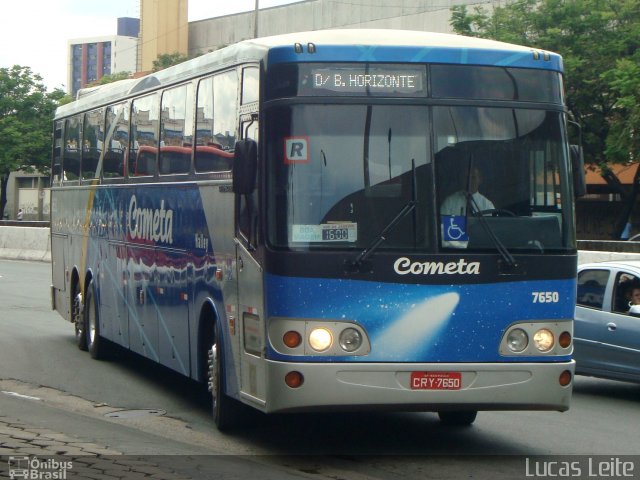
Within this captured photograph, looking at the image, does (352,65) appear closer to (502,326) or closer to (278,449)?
(502,326)

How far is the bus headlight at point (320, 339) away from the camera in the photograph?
27.5 feet

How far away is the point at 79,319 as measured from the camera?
1625cm

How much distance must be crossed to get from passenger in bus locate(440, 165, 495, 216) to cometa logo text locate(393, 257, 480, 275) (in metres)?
0.36

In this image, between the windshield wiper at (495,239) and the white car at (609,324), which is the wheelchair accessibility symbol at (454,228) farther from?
the white car at (609,324)

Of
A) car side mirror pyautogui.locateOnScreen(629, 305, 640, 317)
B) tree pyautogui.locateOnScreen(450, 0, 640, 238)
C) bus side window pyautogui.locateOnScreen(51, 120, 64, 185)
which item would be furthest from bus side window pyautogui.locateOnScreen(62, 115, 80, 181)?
tree pyautogui.locateOnScreen(450, 0, 640, 238)

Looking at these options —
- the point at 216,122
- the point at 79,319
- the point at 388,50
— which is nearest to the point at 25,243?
the point at 79,319

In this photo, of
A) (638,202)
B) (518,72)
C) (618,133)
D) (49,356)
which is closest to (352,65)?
(518,72)

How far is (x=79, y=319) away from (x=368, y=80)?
8656 millimetres

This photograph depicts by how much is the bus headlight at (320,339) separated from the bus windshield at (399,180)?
58 cm

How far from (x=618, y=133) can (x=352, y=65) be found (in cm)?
3361

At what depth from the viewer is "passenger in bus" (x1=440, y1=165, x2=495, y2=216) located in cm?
858

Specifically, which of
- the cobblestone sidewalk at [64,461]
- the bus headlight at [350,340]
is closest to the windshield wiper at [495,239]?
the bus headlight at [350,340]

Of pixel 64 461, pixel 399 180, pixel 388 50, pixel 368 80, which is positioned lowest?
pixel 64 461

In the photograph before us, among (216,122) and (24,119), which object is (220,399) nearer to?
(216,122)
